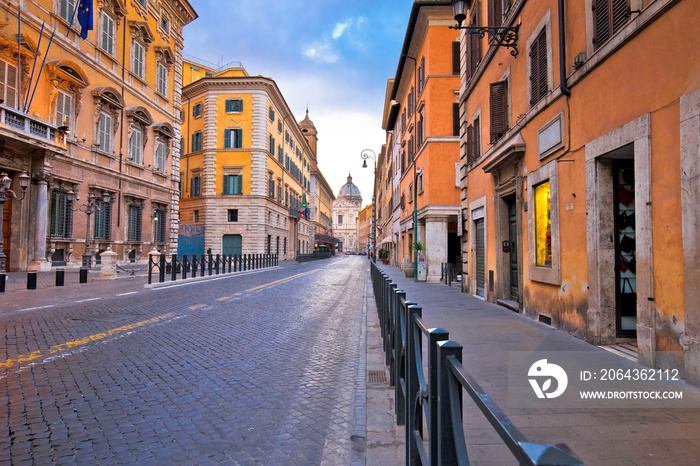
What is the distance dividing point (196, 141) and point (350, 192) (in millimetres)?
121525

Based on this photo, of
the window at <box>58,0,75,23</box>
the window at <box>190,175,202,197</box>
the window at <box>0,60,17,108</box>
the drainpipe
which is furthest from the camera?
the window at <box>190,175,202,197</box>

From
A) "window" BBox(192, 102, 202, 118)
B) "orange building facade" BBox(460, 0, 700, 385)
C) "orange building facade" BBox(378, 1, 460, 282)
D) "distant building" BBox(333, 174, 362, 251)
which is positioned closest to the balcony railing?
"orange building facade" BBox(378, 1, 460, 282)

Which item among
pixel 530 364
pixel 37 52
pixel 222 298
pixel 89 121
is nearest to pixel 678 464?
pixel 530 364

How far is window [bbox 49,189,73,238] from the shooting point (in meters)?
19.7

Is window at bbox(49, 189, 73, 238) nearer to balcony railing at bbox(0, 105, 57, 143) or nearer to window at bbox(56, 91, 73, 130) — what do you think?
balcony railing at bbox(0, 105, 57, 143)

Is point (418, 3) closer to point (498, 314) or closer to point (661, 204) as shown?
point (498, 314)

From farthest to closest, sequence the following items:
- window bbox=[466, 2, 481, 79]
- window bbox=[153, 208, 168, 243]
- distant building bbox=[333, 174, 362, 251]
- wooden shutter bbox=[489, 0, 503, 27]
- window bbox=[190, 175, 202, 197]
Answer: distant building bbox=[333, 174, 362, 251], window bbox=[190, 175, 202, 197], window bbox=[153, 208, 168, 243], window bbox=[466, 2, 481, 79], wooden shutter bbox=[489, 0, 503, 27]

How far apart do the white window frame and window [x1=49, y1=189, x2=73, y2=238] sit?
334 inches

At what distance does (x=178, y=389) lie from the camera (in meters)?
4.07

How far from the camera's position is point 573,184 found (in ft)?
21.8

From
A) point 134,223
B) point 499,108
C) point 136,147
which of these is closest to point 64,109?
point 136,147

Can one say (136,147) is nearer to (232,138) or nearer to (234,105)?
(232,138)

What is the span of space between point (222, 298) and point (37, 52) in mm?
15593

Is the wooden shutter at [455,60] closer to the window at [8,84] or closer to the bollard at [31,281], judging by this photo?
the bollard at [31,281]
